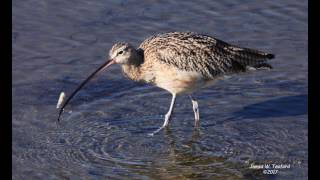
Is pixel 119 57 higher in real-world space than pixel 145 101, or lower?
higher

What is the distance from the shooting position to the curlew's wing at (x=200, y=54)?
31.2 feet

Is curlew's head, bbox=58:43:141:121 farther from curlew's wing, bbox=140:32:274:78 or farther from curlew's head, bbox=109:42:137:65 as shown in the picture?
curlew's wing, bbox=140:32:274:78

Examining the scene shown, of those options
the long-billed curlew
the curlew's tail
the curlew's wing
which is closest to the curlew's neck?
the long-billed curlew

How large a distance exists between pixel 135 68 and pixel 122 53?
0.33 m

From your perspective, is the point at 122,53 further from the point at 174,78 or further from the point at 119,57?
the point at 174,78

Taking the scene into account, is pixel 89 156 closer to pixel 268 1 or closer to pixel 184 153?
pixel 184 153

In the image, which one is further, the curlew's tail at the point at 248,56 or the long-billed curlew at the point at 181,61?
the curlew's tail at the point at 248,56

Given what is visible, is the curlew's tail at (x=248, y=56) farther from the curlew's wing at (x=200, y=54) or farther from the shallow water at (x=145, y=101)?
the shallow water at (x=145, y=101)

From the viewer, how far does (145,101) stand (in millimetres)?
9953

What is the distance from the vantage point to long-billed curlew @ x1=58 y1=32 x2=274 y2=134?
373 inches

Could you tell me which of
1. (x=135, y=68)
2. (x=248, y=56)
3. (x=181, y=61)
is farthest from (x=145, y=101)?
(x=248, y=56)

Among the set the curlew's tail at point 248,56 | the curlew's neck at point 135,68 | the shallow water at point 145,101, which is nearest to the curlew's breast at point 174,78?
the curlew's neck at point 135,68

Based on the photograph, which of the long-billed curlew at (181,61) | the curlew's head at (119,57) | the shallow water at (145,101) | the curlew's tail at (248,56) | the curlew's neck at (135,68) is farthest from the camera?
the curlew's tail at (248,56)

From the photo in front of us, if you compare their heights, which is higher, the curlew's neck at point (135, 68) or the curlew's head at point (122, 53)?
the curlew's head at point (122, 53)
